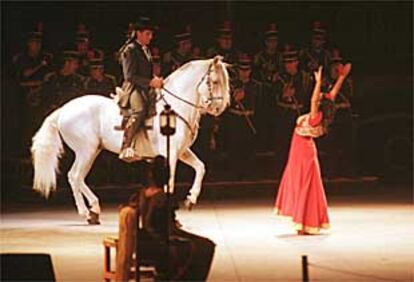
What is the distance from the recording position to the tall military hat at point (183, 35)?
60.0 ft

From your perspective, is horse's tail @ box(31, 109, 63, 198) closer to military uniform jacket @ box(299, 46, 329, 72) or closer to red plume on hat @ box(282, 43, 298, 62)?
red plume on hat @ box(282, 43, 298, 62)

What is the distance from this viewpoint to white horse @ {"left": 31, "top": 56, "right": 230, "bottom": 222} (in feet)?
44.9

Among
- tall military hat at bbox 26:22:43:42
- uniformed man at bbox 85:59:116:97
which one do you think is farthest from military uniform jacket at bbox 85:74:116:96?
tall military hat at bbox 26:22:43:42

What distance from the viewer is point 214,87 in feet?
44.8

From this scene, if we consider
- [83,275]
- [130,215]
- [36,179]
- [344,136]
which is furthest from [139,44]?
[344,136]

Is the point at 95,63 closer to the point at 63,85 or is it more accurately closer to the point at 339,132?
the point at 63,85

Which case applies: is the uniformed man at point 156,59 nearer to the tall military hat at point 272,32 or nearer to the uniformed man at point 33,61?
the uniformed man at point 33,61

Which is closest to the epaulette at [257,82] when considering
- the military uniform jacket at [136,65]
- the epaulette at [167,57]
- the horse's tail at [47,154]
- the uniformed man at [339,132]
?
the uniformed man at [339,132]

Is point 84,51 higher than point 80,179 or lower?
higher

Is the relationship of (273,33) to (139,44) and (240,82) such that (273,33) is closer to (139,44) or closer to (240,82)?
(240,82)

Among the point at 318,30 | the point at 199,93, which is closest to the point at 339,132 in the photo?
the point at 318,30

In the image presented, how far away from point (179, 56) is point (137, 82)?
5.03 metres

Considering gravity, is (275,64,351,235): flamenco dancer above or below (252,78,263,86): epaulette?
below

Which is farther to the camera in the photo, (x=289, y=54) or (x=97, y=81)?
(x=289, y=54)
